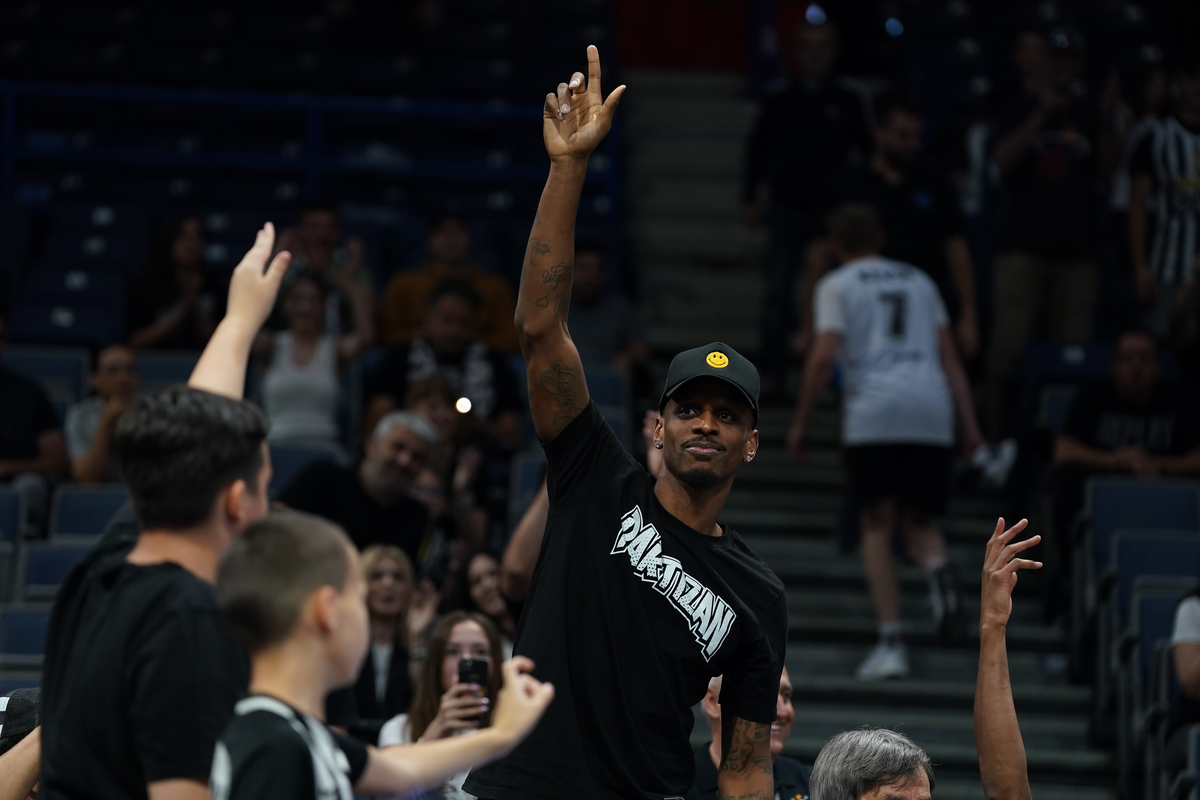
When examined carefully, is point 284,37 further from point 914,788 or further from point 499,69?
point 914,788

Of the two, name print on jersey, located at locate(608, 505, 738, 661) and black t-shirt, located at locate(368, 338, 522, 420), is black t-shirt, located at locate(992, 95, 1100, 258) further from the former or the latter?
name print on jersey, located at locate(608, 505, 738, 661)

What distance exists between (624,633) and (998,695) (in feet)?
2.95

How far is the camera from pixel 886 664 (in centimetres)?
683

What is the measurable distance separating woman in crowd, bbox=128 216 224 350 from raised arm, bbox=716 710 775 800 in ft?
19.7

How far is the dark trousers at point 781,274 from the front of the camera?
29.1 feet

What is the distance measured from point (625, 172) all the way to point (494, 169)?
5.50 ft

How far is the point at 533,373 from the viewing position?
313 cm

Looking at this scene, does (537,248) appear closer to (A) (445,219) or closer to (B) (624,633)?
(B) (624,633)

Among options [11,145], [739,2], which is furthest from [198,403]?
[739,2]

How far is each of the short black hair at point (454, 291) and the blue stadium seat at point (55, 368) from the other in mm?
1965

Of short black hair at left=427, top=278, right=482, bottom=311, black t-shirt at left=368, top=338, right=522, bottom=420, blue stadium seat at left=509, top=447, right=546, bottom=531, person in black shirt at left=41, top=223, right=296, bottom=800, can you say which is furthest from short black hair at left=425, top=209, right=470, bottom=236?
person in black shirt at left=41, top=223, right=296, bottom=800

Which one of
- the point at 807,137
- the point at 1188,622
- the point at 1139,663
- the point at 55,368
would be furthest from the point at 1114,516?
the point at 55,368

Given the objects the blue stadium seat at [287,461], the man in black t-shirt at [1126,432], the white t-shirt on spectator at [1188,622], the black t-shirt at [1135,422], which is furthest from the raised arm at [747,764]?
the black t-shirt at [1135,422]

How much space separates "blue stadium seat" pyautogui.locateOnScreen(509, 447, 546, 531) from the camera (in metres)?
7.04
